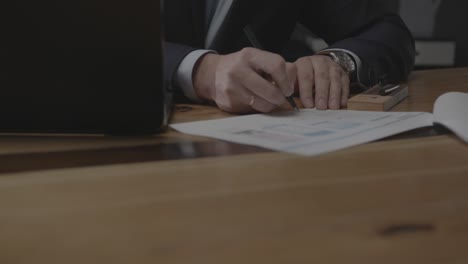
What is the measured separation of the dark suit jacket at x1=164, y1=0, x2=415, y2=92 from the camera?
125 centimetres

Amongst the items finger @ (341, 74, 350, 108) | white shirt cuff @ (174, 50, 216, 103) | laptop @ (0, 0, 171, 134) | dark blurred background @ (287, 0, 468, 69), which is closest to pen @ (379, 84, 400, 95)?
finger @ (341, 74, 350, 108)

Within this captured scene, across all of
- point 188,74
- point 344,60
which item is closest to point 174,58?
point 188,74

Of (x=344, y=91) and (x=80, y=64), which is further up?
(x=80, y=64)

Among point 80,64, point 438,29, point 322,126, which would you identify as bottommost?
point 438,29

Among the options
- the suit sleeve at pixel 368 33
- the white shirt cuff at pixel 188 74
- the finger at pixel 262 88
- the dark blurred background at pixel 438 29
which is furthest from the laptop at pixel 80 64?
the dark blurred background at pixel 438 29

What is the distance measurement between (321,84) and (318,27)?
0.81m

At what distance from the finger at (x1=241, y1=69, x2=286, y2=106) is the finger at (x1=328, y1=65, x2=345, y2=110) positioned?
0.46 ft

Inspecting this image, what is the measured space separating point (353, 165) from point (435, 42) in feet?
7.08

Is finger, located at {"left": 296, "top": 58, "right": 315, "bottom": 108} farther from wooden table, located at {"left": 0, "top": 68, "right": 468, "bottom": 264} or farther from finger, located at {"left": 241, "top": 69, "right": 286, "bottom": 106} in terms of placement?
wooden table, located at {"left": 0, "top": 68, "right": 468, "bottom": 264}

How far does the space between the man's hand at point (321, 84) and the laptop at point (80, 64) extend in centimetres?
36

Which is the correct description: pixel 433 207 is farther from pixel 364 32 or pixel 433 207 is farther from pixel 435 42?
pixel 435 42

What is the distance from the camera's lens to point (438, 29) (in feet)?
8.17

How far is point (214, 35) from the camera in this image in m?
1.37

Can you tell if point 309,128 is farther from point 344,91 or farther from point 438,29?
point 438,29
